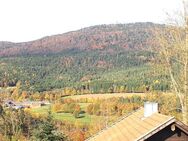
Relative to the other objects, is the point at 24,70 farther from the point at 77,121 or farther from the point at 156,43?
the point at 156,43

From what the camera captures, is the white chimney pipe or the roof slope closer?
the roof slope

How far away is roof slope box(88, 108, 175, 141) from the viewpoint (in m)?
16.3

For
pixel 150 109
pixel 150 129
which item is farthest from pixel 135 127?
pixel 150 129

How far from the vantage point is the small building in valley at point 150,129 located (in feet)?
53.6

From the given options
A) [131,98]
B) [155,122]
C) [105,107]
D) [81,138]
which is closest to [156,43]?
[155,122]

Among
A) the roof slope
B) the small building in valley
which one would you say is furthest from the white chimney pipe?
the roof slope

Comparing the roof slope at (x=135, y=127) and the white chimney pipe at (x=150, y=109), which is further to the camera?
the white chimney pipe at (x=150, y=109)

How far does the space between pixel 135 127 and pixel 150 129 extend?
2198mm

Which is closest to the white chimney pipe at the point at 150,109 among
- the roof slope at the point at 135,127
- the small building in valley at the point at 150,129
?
the small building in valley at the point at 150,129

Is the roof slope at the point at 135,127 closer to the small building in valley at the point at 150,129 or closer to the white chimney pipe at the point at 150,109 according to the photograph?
the small building in valley at the point at 150,129

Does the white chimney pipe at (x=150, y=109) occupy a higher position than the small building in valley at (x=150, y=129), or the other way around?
the white chimney pipe at (x=150, y=109)

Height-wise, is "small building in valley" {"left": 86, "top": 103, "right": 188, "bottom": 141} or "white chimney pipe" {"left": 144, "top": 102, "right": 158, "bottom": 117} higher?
"white chimney pipe" {"left": 144, "top": 102, "right": 158, "bottom": 117}

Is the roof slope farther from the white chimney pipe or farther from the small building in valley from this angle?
the white chimney pipe

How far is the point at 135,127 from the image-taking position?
1880 cm
